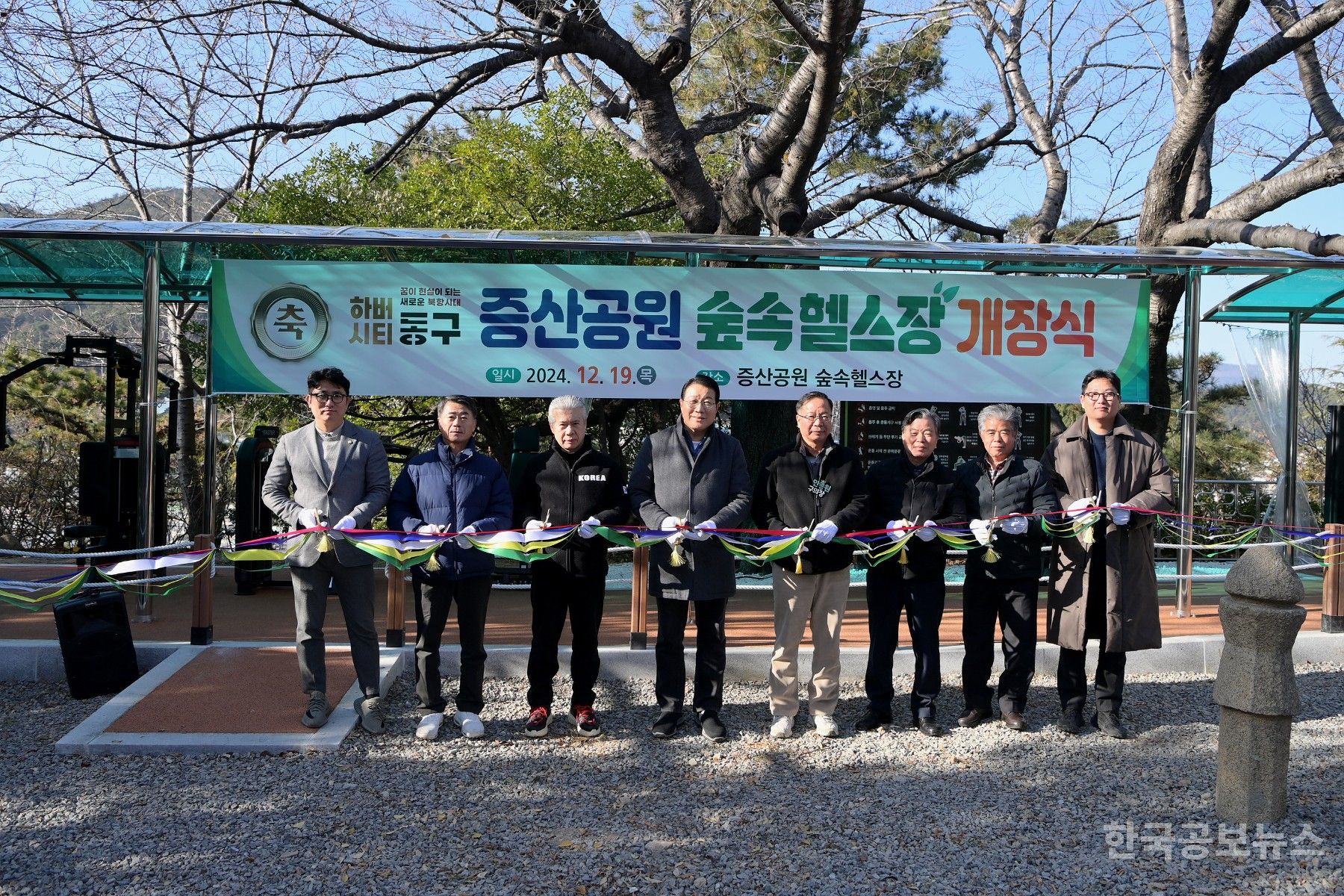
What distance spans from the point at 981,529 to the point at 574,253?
4.29 meters

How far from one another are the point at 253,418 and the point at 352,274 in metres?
7.71

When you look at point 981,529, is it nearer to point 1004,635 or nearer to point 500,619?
point 1004,635

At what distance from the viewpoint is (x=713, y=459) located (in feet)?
17.7

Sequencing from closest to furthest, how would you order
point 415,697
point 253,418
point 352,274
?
point 415,697 < point 352,274 < point 253,418

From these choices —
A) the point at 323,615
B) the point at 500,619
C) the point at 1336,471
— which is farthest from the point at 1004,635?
the point at 1336,471

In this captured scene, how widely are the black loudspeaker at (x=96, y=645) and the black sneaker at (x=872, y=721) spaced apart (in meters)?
4.30

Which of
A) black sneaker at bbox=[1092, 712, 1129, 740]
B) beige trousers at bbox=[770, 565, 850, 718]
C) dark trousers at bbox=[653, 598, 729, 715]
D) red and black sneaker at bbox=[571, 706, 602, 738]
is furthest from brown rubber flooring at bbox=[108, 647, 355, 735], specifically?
black sneaker at bbox=[1092, 712, 1129, 740]

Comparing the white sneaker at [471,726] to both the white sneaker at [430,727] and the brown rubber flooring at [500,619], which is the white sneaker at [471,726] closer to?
the white sneaker at [430,727]

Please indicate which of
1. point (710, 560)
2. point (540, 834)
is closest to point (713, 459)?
point (710, 560)

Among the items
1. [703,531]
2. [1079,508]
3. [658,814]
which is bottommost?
[658,814]

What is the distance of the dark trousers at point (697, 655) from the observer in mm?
5391

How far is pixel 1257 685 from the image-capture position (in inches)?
160

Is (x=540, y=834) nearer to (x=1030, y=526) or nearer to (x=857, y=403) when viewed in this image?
(x=1030, y=526)

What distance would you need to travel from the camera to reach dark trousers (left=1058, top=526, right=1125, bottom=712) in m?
5.43
